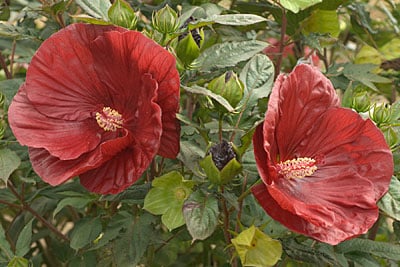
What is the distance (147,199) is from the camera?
81cm

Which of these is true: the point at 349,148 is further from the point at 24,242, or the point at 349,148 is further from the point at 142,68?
the point at 24,242

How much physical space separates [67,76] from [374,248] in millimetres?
486

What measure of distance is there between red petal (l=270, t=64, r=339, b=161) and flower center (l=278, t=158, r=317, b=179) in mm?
17

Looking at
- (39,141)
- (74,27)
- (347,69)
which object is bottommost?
(347,69)

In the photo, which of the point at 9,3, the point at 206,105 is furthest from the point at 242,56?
the point at 9,3

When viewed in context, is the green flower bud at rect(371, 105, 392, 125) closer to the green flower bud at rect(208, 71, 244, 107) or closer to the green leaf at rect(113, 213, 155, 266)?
the green flower bud at rect(208, 71, 244, 107)

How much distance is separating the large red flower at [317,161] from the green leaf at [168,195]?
10 centimetres

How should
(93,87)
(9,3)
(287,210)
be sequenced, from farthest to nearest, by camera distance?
(9,3) → (93,87) → (287,210)

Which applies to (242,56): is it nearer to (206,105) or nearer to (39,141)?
(206,105)

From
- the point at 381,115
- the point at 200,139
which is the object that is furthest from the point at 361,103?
the point at 200,139

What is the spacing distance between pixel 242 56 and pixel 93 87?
19 cm

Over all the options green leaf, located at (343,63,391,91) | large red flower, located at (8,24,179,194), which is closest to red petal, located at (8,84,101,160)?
large red flower, located at (8,24,179,194)

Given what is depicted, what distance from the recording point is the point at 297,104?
0.79m

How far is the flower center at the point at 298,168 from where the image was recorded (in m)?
0.82
